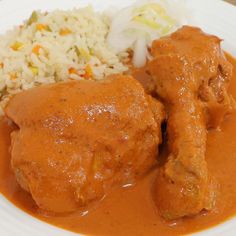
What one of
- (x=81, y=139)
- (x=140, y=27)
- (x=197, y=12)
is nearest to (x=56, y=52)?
(x=140, y=27)

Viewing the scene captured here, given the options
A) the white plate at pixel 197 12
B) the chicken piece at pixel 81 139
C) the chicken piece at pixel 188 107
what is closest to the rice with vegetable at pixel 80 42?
the white plate at pixel 197 12

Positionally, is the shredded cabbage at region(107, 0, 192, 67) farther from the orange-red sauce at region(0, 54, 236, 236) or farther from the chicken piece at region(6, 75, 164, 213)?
the orange-red sauce at region(0, 54, 236, 236)

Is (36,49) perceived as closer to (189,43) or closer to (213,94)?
(189,43)

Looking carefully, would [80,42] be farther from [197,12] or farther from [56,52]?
[197,12]

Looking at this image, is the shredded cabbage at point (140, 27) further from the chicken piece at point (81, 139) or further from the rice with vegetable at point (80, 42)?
the chicken piece at point (81, 139)

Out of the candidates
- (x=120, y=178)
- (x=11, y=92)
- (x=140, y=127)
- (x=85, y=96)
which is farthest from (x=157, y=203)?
(x=11, y=92)
